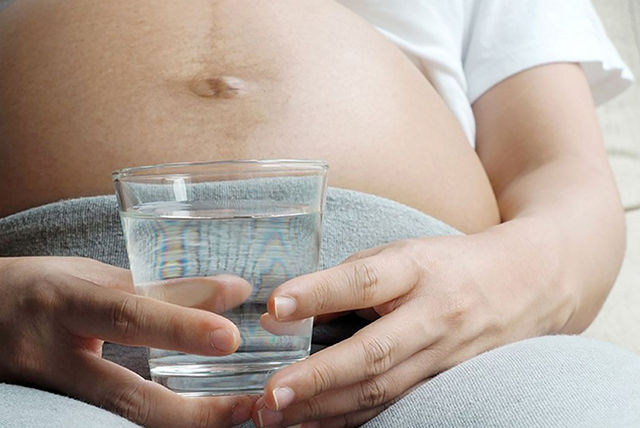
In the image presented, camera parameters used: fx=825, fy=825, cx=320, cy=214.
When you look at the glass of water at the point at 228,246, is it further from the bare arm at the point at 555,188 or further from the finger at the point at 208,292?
the bare arm at the point at 555,188

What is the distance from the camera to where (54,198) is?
73 centimetres

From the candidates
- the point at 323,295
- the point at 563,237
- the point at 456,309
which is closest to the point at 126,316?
the point at 323,295

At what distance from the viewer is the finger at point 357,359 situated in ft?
1.62

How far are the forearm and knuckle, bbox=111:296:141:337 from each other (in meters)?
0.31

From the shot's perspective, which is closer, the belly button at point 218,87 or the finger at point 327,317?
the finger at point 327,317

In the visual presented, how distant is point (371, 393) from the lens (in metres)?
0.56

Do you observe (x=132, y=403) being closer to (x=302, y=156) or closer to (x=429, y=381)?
(x=429, y=381)

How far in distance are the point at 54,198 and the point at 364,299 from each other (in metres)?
0.33

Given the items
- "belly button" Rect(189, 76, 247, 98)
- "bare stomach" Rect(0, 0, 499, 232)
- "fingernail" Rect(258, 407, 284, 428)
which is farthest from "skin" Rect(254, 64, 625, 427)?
"belly button" Rect(189, 76, 247, 98)

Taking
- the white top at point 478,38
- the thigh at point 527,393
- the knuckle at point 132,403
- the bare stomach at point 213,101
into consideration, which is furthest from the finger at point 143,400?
the white top at point 478,38

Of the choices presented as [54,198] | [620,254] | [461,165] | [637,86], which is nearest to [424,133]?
[461,165]

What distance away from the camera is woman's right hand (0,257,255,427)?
479 mm

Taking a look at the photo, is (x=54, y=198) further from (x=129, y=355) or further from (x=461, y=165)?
(x=461, y=165)

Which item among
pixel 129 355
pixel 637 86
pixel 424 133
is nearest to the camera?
pixel 129 355
